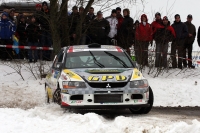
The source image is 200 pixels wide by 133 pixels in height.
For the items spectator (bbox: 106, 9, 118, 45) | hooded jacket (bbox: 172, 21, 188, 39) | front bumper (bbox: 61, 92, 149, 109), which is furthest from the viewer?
hooded jacket (bbox: 172, 21, 188, 39)

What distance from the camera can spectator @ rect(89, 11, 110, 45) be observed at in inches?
718

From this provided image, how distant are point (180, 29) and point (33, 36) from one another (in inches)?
225

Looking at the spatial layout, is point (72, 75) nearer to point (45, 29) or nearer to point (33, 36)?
point (45, 29)

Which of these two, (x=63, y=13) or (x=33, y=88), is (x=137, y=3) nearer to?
(x=63, y=13)

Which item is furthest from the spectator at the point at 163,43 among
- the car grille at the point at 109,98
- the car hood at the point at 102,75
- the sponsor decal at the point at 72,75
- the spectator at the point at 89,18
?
the car grille at the point at 109,98

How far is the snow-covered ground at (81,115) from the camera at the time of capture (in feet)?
26.4

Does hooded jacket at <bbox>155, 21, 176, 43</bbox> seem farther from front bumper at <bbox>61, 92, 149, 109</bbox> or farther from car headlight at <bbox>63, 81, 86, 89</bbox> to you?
car headlight at <bbox>63, 81, 86, 89</bbox>

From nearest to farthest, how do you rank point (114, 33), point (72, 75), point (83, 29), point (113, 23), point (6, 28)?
point (72, 75) → point (83, 29) → point (113, 23) → point (114, 33) → point (6, 28)

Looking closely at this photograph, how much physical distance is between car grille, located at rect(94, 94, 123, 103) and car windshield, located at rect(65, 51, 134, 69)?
1175 mm

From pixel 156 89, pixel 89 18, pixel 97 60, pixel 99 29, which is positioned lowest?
pixel 156 89

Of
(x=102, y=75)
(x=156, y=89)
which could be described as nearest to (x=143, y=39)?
(x=156, y=89)

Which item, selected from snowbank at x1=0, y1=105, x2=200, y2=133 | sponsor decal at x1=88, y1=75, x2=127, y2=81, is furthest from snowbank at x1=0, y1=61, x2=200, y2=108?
snowbank at x1=0, y1=105, x2=200, y2=133

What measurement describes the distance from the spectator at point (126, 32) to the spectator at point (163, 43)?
107 centimetres

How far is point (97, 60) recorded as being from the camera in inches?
451
